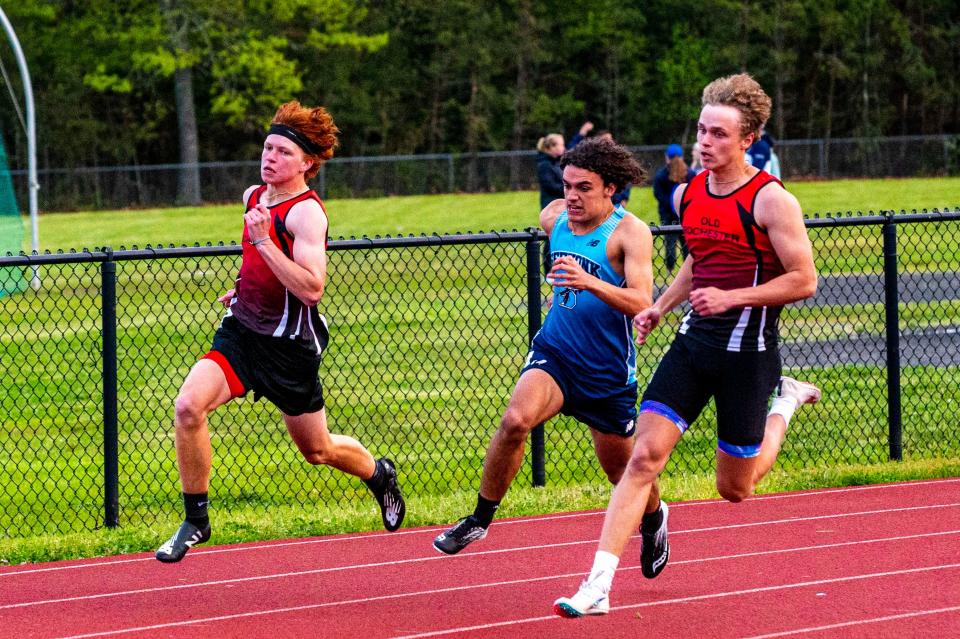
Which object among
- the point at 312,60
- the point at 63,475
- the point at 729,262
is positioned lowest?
the point at 63,475

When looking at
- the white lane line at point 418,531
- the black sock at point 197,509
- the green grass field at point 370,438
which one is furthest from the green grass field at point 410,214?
the black sock at point 197,509

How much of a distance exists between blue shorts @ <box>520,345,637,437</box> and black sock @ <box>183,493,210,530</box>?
62.7 inches

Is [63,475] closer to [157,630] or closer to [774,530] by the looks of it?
[157,630]

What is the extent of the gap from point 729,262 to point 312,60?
155 ft

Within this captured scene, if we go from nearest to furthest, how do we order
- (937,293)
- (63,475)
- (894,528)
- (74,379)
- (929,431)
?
(894,528), (63,475), (929,431), (74,379), (937,293)

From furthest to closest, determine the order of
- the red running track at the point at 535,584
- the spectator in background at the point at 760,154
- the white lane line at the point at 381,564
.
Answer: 1. the spectator in background at the point at 760,154
2. the white lane line at the point at 381,564
3. the red running track at the point at 535,584

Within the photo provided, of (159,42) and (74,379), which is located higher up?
(159,42)

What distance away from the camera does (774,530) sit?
7.76 meters

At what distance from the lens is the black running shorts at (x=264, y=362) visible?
649 centimetres

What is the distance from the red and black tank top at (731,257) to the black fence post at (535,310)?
8.46 feet

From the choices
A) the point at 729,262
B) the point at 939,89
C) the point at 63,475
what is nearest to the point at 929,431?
the point at 729,262

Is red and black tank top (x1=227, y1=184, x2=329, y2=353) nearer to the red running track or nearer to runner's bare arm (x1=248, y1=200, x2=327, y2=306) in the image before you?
runner's bare arm (x1=248, y1=200, x2=327, y2=306)

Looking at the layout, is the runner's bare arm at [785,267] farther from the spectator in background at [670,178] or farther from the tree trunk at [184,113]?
the tree trunk at [184,113]

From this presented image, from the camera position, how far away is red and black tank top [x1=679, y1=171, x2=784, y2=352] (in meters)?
5.84
